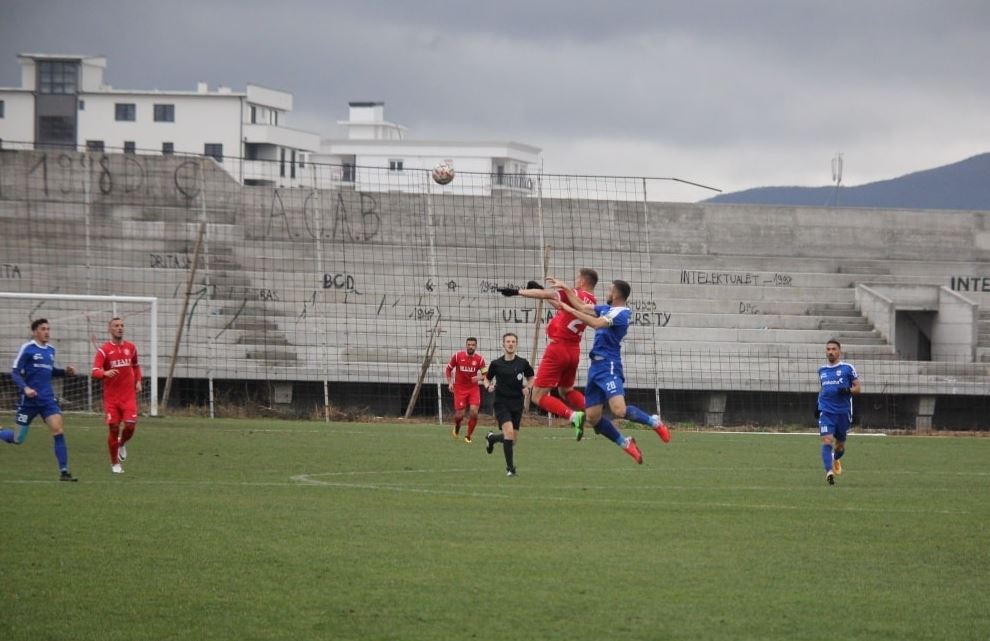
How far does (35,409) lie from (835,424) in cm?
1034

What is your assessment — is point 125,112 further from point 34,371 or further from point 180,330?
point 34,371

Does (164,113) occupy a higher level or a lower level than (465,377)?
higher

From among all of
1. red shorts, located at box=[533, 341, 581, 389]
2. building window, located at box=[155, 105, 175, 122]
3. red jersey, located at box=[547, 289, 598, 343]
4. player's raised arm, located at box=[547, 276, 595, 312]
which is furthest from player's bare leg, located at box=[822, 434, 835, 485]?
building window, located at box=[155, 105, 175, 122]

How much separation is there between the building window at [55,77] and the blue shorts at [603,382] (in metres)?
96.7

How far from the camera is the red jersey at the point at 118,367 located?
18.9 meters

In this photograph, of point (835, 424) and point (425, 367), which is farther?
point (425, 367)

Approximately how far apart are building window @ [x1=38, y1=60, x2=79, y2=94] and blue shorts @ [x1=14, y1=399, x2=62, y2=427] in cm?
9322

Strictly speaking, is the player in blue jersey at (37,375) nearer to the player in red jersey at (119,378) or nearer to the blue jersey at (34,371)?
the blue jersey at (34,371)

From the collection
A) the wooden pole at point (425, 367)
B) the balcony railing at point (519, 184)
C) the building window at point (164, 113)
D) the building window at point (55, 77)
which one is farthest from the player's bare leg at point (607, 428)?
the building window at point (55, 77)

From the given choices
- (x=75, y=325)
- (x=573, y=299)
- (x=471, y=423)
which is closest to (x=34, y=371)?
(x=573, y=299)

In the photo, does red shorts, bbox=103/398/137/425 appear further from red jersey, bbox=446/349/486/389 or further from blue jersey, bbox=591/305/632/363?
red jersey, bbox=446/349/486/389

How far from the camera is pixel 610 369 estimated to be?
16688 millimetres

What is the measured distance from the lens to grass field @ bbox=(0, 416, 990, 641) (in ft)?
29.0

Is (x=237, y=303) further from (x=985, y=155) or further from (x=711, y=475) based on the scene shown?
(x=985, y=155)
